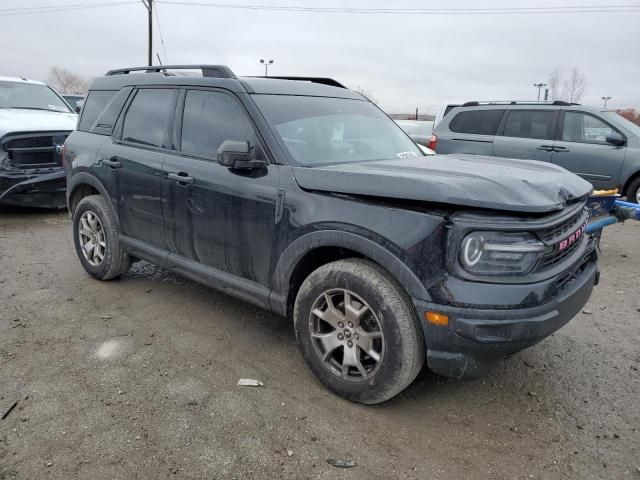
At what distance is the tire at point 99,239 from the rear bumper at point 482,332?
3120 mm

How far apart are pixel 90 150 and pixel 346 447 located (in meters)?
3.59

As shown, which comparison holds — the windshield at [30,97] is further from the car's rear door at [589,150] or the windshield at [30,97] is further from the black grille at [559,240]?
the black grille at [559,240]

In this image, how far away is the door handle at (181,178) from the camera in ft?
11.5

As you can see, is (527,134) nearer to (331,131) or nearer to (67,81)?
(331,131)

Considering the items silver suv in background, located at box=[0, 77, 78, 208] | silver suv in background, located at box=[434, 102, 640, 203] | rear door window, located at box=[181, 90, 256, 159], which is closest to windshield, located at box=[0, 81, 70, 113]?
silver suv in background, located at box=[0, 77, 78, 208]

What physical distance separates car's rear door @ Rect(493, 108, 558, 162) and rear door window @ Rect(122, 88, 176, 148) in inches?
237

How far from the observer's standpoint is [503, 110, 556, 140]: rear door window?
8.08 m

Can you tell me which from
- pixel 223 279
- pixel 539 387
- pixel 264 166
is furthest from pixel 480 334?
pixel 223 279

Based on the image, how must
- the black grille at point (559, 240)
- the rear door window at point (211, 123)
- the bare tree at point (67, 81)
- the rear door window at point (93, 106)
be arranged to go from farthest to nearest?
the bare tree at point (67, 81) < the rear door window at point (93, 106) < the rear door window at point (211, 123) < the black grille at point (559, 240)

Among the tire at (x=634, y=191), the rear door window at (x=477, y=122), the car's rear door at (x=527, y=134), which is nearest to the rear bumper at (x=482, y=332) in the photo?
the car's rear door at (x=527, y=134)

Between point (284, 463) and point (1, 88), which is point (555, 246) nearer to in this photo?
point (284, 463)

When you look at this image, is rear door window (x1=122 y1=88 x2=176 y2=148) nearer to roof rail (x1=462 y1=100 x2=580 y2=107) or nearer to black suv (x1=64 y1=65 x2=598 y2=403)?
black suv (x1=64 y1=65 x2=598 y2=403)

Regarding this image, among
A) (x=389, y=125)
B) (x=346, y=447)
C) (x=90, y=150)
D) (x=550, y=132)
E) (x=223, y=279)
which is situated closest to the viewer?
(x=346, y=447)

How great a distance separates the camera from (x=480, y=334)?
7.65 feet
